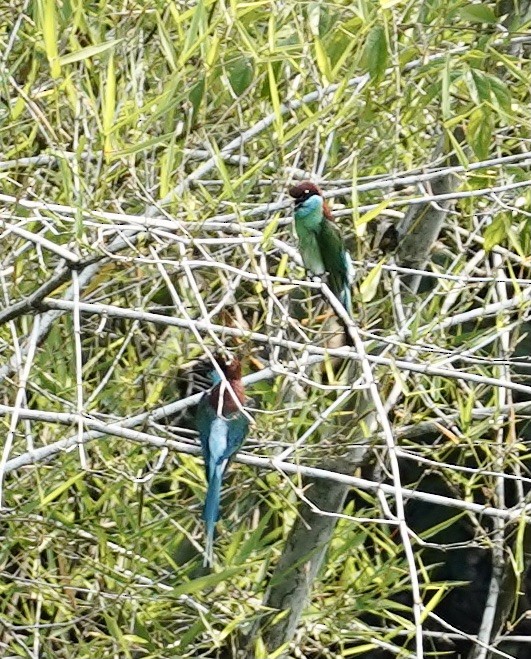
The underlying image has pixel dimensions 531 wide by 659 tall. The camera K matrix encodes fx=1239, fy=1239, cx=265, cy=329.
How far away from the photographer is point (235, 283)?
1.80 m

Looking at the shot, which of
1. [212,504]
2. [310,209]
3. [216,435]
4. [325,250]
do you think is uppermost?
[310,209]

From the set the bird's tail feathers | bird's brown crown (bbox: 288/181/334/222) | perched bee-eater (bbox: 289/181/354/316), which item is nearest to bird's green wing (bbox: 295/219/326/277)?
perched bee-eater (bbox: 289/181/354/316)

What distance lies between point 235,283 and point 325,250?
0.51 metres

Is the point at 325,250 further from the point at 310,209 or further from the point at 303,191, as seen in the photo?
the point at 303,191

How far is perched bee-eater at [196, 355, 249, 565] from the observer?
6.91 feet

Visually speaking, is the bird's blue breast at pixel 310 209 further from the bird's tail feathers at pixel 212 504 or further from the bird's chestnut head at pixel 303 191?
the bird's tail feathers at pixel 212 504

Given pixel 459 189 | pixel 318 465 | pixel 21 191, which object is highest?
pixel 21 191

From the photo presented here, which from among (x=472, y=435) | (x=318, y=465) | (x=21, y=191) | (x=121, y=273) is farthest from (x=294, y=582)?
(x=21, y=191)

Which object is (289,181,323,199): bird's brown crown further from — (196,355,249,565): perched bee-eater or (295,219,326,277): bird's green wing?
(196,355,249,565): perched bee-eater

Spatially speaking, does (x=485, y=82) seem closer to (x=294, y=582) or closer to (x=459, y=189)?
(x=459, y=189)

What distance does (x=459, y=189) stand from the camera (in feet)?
7.32

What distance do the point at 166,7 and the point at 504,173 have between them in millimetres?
648

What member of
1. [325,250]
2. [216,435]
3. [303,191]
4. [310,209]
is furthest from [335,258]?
[216,435]

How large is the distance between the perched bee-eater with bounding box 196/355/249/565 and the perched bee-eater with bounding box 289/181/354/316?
9.4 inches
